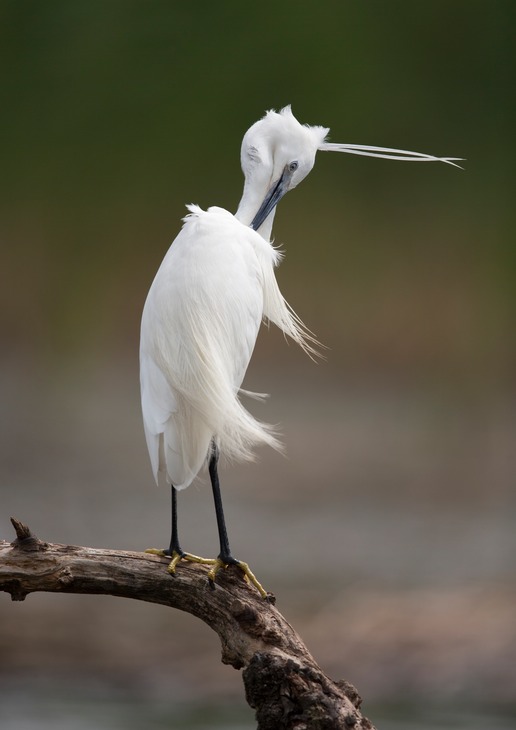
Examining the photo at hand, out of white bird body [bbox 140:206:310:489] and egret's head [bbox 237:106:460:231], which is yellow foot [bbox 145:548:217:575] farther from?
egret's head [bbox 237:106:460:231]

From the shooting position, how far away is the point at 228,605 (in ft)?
5.86

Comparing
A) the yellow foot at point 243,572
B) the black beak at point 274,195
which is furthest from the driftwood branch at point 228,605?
the black beak at point 274,195

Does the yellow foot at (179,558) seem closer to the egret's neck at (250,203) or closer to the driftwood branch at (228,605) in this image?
the driftwood branch at (228,605)

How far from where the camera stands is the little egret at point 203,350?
1883 mm

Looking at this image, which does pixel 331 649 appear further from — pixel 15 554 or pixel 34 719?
pixel 15 554

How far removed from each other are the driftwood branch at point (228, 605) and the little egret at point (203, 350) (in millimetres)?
33

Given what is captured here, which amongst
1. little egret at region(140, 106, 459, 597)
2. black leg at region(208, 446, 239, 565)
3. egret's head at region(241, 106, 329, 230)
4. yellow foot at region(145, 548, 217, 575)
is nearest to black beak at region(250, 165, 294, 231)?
egret's head at region(241, 106, 329, 230)

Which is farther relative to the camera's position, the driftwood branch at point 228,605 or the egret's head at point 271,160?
the egret's head at point 271,160

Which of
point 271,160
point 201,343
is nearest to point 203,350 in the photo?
point 201,343

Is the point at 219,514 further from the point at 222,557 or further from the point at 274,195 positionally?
the point at 274,195

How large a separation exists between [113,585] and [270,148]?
3.24 feet

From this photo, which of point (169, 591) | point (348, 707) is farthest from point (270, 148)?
point (348, 707)

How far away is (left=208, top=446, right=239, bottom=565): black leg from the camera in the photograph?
72.8 inches

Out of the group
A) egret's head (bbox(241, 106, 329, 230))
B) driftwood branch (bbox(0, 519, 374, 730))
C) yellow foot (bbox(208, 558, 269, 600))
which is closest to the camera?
driftwood branch (bbox(0, 519, 374, 730))
